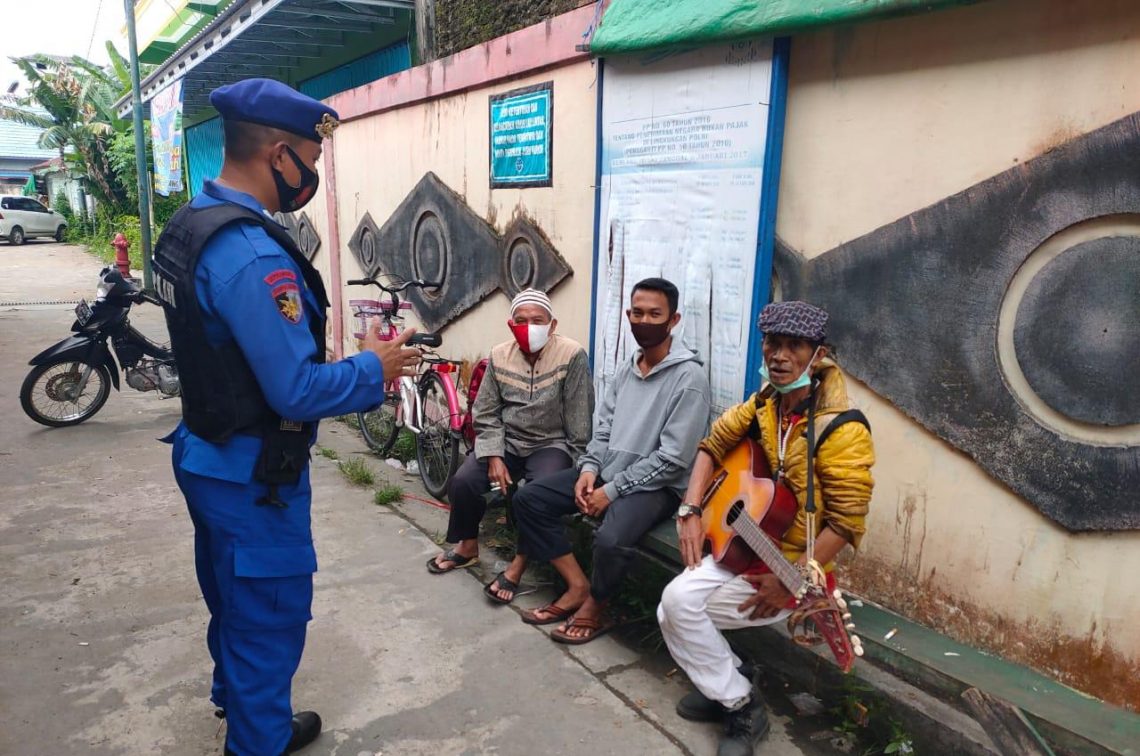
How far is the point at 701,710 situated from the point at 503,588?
1.17 meters

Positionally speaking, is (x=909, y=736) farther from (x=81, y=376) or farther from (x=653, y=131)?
(x=81, y=376)

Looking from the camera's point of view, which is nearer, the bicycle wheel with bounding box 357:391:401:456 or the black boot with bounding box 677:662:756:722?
the black boot with bounding box 677:662:756:722

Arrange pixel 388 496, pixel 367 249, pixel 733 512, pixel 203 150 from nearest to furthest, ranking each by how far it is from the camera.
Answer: pixel 733 512 < pixel 388 496 < pixel 367 249 < pixel 203 150

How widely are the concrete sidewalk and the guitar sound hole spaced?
737 mm

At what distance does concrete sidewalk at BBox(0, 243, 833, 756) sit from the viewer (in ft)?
8.48

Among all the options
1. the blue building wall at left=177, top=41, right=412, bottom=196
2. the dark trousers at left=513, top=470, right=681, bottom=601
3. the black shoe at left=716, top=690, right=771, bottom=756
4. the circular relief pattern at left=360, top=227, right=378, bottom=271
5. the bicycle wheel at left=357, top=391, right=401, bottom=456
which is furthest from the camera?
the blue building wall at left=177, top=41, right=412, bottom=196

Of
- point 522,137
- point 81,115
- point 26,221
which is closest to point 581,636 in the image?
point 522,137

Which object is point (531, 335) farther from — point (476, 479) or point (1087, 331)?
point (1087, 331)

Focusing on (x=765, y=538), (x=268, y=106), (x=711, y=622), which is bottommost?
(x=711, y=622)

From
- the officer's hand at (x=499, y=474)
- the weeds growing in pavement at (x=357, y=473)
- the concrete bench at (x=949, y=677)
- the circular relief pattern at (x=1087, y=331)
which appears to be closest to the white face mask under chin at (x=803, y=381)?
the circular relief pattern at (x=1087, y=331)

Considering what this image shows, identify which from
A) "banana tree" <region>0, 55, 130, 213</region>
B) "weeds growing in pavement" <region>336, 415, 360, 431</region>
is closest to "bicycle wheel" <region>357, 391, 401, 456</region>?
"weeds growing in pavement" <region>336, 415, 360, 431</region>

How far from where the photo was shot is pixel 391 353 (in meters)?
2.21

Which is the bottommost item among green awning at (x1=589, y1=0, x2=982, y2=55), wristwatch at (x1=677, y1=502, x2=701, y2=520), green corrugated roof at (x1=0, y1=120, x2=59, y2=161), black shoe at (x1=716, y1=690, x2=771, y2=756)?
black shoe at (x1=716, y1=690, x2=771, y2=756)

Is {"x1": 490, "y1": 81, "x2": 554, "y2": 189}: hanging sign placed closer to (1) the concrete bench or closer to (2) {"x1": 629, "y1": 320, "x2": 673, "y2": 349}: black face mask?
(2) {"x1": 629, "y1": 320, "x2": 673, "y2": 349}: black face mask
